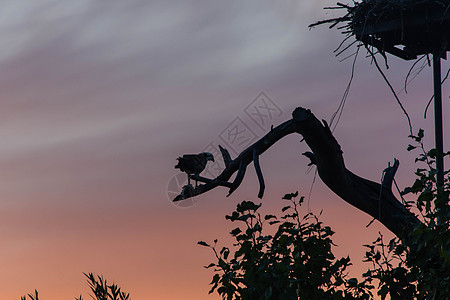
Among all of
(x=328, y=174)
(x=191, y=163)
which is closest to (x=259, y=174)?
(x=328, y=174)

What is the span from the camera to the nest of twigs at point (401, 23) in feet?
30.7

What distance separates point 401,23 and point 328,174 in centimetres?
301

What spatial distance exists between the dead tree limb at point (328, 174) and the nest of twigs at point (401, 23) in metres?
2.27

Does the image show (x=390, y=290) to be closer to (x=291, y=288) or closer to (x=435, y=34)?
(x=291, y=288)

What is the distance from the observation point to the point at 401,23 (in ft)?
30.7

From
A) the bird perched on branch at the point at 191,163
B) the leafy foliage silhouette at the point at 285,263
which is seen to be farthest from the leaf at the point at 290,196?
the bird perched on branch at the point at 191,163

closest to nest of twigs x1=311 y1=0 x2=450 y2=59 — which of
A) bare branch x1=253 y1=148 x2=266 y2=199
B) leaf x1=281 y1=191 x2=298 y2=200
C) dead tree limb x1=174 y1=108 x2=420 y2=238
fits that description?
dead tree limb x1=174 y1=108 x2=420 y2=238

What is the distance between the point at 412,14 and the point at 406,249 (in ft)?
15.7

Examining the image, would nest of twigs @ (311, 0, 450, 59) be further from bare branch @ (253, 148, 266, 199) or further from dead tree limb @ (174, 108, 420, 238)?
bare branch @ (253, 148, 266, 199)

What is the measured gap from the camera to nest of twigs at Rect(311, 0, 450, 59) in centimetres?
936

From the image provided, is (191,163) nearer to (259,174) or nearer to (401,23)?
(259,174)

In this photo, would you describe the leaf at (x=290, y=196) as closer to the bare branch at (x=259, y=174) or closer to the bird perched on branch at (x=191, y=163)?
the bare branch at (x=259, y=174)

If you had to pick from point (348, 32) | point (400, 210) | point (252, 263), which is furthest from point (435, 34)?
point (252, 263)

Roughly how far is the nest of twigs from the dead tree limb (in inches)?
89.2
